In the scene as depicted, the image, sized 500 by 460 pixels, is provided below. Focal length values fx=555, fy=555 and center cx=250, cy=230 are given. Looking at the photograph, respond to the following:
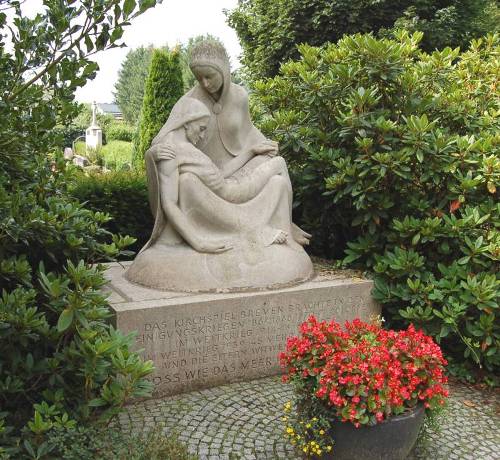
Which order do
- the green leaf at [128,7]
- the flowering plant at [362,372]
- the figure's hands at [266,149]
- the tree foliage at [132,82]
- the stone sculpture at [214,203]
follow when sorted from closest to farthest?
1. the green leaf at [128,7]
2. the flowering plant at [362,372]
3. the stone sculpture at [214,203]
4. the figure's hands at [266,149]
5. the tree foliage at [132,82]

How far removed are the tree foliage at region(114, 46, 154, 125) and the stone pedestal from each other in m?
55.9

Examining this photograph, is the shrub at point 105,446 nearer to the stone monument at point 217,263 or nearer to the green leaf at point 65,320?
the green leaf at point 65,320

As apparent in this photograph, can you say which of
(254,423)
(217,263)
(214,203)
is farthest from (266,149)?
(254,423)

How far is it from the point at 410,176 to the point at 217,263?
187 centimetres

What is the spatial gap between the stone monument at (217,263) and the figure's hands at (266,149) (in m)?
0.01

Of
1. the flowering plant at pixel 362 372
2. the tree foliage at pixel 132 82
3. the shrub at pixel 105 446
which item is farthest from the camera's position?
the tree foliage at pixel 132 82

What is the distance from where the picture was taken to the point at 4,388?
2543 millimetres

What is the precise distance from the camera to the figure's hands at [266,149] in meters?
5.16

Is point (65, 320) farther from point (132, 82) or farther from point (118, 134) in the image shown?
point (132, 82)

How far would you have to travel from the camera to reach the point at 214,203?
15.3ft

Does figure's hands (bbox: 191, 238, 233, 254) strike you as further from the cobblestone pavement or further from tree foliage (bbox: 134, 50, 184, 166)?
tree foliage (bbox: 134, 50, 184, 166)

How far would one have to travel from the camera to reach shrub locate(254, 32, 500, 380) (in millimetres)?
4590

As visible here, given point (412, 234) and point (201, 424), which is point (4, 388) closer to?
point (201, 424)

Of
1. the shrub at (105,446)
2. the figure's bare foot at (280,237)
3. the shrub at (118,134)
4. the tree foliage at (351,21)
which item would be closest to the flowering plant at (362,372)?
the shrub at (105,446)
